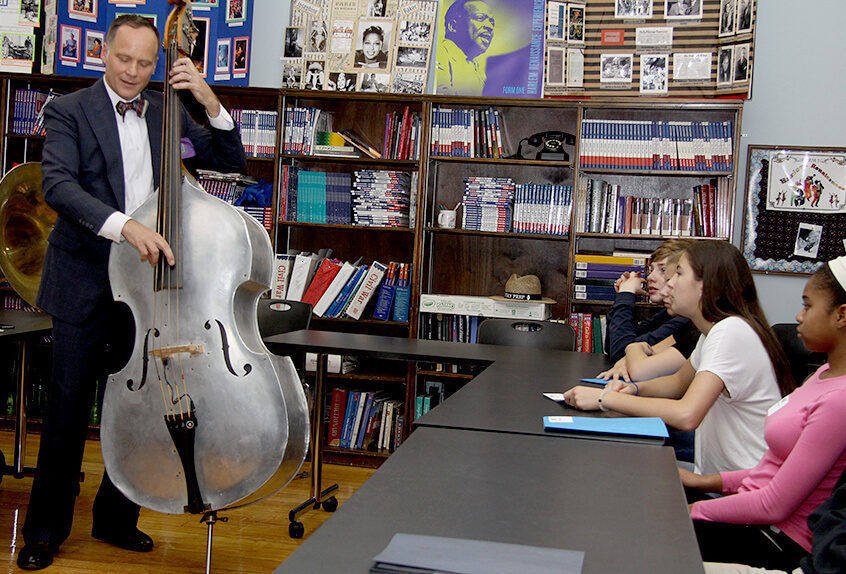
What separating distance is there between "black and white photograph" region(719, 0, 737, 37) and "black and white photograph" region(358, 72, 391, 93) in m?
1.91

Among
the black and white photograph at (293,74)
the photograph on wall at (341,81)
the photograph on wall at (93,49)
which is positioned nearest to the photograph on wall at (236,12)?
the black and white photograph at (293,74)

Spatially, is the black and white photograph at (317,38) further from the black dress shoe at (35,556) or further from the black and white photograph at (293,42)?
the black dress shoe at (35,556)

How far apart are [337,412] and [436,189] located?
4.91 ft

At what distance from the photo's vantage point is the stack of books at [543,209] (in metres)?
4.30

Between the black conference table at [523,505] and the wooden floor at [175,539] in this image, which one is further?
the wooden floor at [175,539]

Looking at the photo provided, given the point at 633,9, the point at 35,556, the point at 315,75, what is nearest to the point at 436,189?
the point at 315,75

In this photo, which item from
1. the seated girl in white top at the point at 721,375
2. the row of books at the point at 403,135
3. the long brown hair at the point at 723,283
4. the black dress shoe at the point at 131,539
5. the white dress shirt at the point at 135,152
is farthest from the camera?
the row of books at the point at 403,135

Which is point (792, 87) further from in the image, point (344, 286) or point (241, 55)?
point (241, 55)

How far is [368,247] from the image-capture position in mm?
4781

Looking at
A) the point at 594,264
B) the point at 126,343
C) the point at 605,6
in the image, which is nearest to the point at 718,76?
the point at 605,6

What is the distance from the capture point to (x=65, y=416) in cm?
247

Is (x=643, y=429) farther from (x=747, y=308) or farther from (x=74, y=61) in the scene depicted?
(x=74, y=61)

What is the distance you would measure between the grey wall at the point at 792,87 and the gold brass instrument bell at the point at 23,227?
3456 mm

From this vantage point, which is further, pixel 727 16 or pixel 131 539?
pixel 727 16
